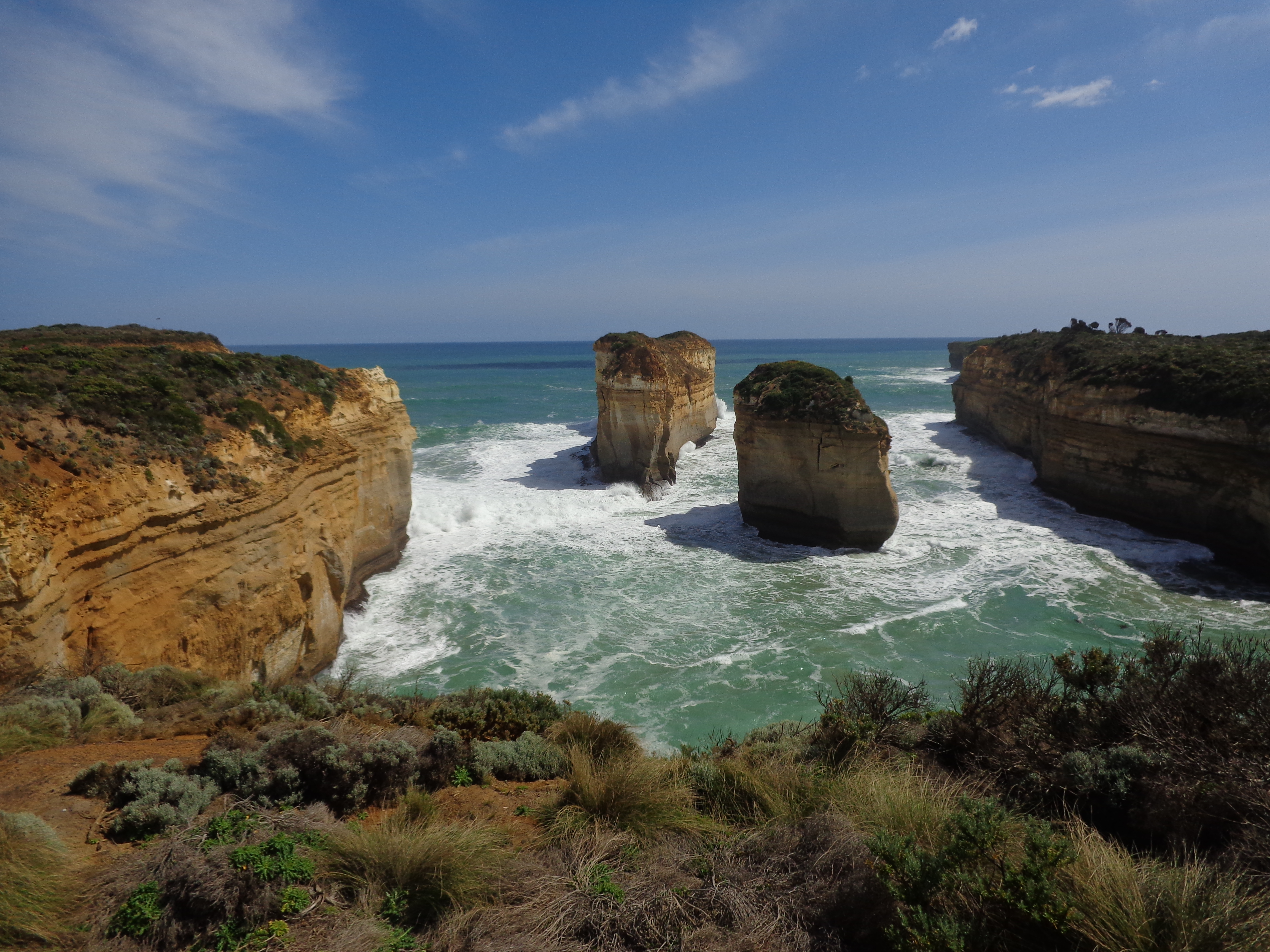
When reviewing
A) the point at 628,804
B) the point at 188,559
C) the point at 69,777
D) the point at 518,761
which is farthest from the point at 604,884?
the point at 188,559

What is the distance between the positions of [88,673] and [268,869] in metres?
5.67

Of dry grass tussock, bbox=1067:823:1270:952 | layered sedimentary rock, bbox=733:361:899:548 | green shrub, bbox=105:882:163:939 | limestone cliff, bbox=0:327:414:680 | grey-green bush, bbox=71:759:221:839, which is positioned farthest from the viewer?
layered sedimentary rock, bbox=733:361:899:548

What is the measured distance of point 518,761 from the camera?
570 centimetres

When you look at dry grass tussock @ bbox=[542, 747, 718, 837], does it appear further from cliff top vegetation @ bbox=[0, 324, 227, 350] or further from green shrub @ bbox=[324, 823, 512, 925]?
cliff top vegetation @ bbox=[0, 324, 227, 350]

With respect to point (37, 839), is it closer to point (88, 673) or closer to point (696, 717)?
point (88, 673)

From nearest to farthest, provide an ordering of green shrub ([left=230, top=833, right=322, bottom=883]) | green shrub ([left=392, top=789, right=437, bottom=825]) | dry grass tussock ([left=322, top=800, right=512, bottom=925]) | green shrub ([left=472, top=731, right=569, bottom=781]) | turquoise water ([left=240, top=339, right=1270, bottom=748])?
green shrub ([left=230, top=833, right=322, bottom=883]) → dry grass tussock ([left=322, top=800, right=512, bottom=925]) → green shrub ([left=392, top=789, right=437, bottom=825]) → green shrub ([left=472, top=731, right=569, bottom=781]) → turquoise water ([left=240, top=339, right=1270, bottom=748])

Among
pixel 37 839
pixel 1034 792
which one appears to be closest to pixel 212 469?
pixel 37 839

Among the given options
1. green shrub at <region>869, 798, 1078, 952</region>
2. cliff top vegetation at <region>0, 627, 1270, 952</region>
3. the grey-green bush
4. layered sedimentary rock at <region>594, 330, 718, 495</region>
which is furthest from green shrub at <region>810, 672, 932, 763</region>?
layered sedimentary rock at <region>594, 330, 718, 495</region>

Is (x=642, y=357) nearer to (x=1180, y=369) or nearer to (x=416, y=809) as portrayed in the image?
(x=1180, y=369)

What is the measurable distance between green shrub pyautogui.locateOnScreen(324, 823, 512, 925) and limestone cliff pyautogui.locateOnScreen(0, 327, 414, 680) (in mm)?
5356

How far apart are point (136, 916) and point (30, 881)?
1.89 feet

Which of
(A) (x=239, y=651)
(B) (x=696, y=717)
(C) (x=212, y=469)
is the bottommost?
(B) (x=696, y=717)

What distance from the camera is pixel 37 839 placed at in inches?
135

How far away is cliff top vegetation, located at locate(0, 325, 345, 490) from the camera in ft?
25.2
